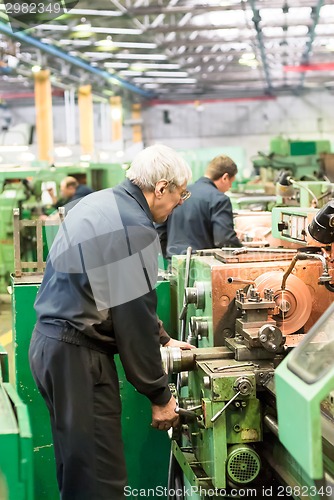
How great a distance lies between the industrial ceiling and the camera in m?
6.75

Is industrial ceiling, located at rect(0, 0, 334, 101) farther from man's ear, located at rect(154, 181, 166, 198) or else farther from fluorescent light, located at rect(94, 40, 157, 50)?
man's ear, located at rect(154, 181, 166, 198)

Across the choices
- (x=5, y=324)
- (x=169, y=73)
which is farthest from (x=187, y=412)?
(x=169, y=73)

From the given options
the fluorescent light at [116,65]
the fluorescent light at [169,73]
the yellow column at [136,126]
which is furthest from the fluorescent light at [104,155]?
the yellow column at [136,126]

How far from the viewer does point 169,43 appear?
28.1 ft

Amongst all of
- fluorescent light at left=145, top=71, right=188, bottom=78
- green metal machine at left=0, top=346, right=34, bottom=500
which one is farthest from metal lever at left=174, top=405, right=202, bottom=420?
fluorescent light at left=145, top=71, right=188, bottom=78

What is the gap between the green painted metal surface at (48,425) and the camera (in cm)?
244

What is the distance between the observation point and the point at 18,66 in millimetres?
9398

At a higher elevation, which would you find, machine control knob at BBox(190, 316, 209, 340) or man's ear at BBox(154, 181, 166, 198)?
man's ear at BBox(154, 181, 166, 198)

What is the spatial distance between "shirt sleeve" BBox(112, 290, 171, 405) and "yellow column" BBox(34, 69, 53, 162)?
789 centimetres

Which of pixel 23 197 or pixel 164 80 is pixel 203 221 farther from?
pixel 164 80

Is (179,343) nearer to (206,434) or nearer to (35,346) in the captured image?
(206,434)

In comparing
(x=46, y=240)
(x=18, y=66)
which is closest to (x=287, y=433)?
(x=46, y=240)

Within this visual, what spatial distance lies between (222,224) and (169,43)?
5560 mm

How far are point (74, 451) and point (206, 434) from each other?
38 centimetres
